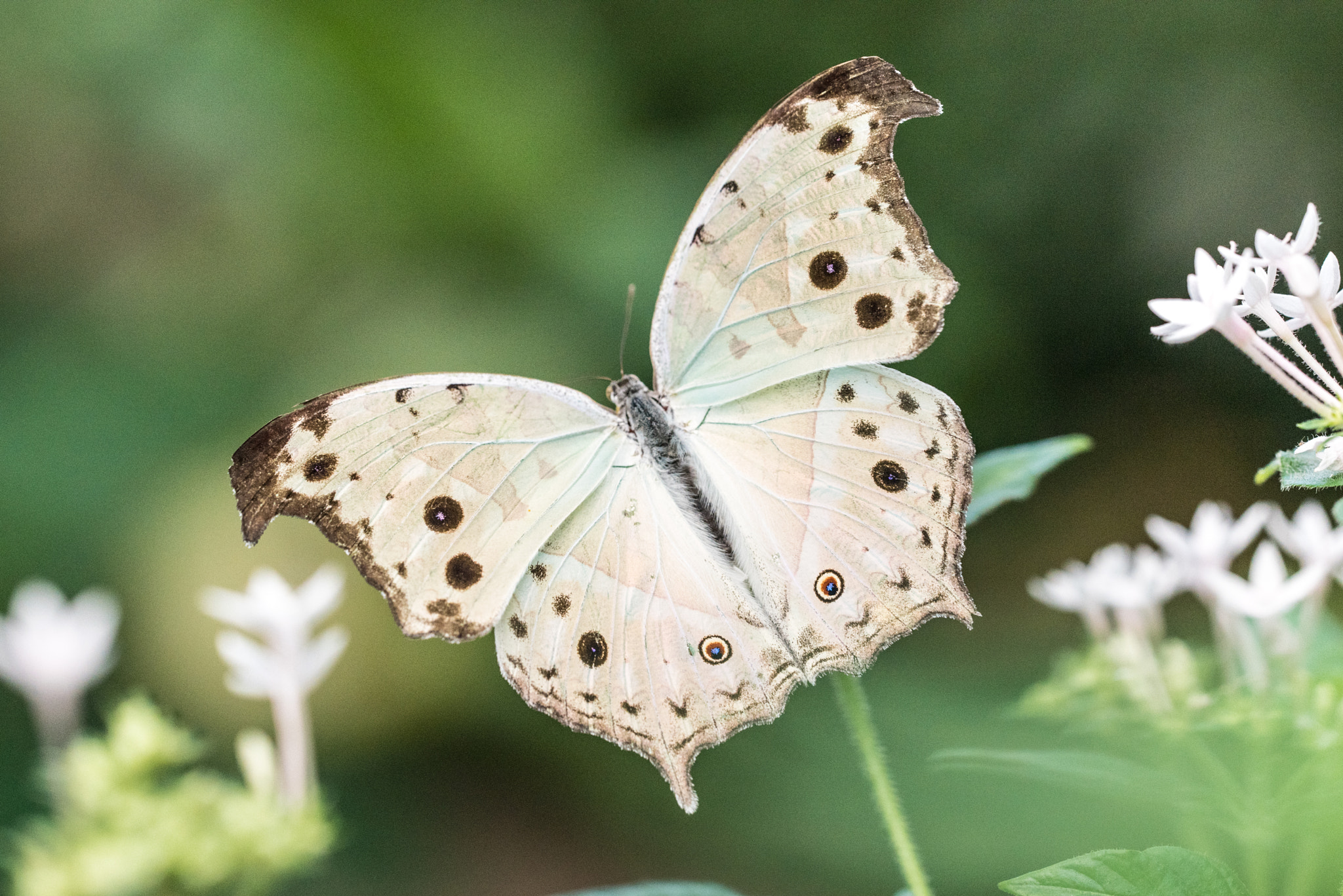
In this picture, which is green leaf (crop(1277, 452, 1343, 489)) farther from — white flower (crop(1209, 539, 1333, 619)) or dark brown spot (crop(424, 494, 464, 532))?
dark brown spot (crop(424, 494, 464, 532))

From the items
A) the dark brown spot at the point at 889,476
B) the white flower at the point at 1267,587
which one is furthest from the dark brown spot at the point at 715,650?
the white flower at the point at 1267,587

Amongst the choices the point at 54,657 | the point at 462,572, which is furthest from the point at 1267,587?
the point at 54,657

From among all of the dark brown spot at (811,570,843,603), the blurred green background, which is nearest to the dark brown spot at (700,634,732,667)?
the dark brown spot at (811,570,843,603)

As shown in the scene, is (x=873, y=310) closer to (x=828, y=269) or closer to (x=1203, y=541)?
(x=828, y=269)

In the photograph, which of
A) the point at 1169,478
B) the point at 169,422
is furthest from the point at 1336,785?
the point at 169,422

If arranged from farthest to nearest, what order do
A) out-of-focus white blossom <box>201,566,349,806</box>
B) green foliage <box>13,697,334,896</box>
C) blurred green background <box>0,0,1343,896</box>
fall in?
1. blurred green background <box>0,0,1343,896</box>
2. out-of-focus white blossom <box>201,566,349,806</box>
3. green foliage <box>13,697,334,896</box>
